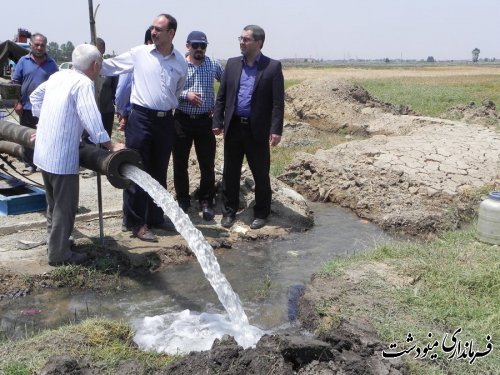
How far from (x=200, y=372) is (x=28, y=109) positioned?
19.9 ft

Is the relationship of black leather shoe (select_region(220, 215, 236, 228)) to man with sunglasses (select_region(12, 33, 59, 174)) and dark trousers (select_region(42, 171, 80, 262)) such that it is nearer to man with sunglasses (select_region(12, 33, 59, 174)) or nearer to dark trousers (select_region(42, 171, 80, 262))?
dark trousers (select_region(42, 171, 80, 262))

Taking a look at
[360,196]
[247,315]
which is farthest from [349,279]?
[360,196]

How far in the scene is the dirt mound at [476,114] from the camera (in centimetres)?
1511

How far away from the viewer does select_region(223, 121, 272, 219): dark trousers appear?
664 centimetres

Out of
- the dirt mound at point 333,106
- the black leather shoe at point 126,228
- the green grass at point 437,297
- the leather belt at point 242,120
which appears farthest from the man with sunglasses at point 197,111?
the dirt mound at point 333,106

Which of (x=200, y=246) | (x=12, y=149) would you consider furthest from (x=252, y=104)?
(x=12, y=149)

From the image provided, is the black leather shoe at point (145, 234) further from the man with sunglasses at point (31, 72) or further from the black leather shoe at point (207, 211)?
the man with sunglasses at point (31, 72)

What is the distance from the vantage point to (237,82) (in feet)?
21.3

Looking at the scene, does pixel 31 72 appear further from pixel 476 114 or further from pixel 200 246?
pixel 476 114

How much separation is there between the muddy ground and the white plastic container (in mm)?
1116

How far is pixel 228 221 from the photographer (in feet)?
22.7

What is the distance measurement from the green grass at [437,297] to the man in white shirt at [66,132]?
2326mm

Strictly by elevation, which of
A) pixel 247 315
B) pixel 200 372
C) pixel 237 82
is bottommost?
pixel 247 315

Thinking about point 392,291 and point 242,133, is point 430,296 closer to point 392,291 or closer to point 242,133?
point 392,291
